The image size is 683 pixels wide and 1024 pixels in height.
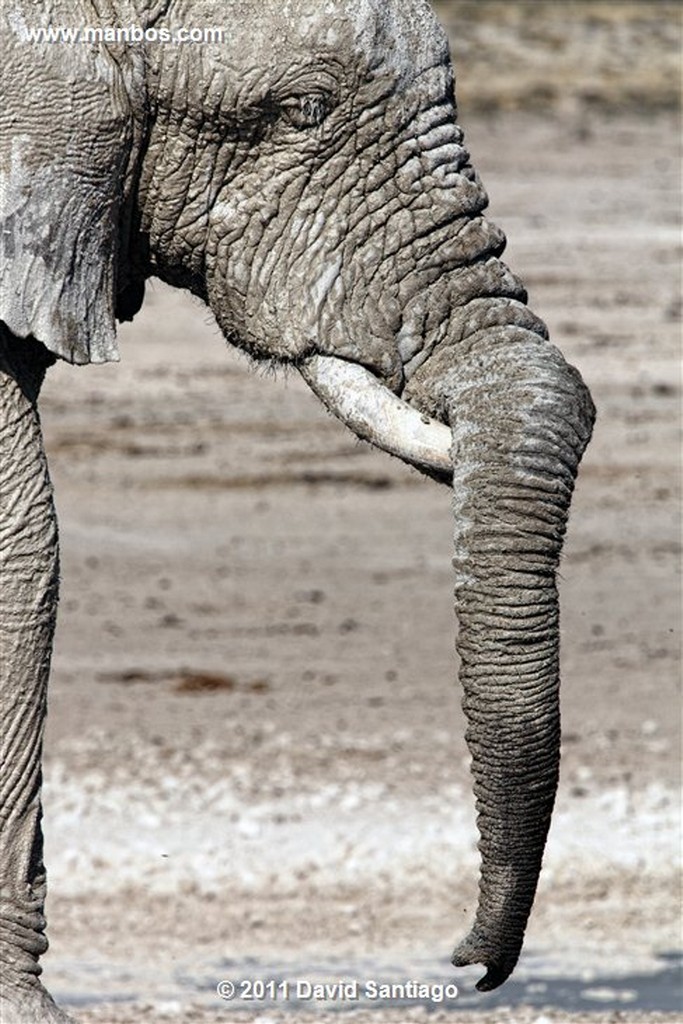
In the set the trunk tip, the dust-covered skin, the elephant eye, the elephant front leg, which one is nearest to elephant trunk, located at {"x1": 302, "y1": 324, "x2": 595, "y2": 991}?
the trunk tip

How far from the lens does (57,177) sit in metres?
4.84

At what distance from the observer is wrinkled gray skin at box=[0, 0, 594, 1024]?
15.7ft

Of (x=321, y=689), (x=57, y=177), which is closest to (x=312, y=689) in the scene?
(x=321, y=689)

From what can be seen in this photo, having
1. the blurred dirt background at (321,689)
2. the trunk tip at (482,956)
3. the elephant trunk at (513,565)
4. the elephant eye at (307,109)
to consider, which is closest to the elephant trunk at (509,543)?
the elephant trunk at (513,565)

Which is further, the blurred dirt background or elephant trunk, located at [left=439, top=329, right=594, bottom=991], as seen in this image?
the blurred dirt background

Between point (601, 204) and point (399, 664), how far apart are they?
903 centimetres

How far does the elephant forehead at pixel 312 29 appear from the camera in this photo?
481 centimetres

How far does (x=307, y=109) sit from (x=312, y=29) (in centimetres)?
14

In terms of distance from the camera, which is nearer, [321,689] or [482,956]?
[482,956]

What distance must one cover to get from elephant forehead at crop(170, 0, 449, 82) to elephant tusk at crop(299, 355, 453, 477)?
0.57m

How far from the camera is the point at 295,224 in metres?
4.92

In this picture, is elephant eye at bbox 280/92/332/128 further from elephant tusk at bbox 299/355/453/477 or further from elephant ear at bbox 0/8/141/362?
elephant tusk at bbox 299/355/453/477

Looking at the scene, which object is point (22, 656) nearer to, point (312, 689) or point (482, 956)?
point (482, 956)

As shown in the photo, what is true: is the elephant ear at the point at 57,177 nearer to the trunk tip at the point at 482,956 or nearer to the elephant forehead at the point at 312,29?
the elephant forehead at the point at 312,29
